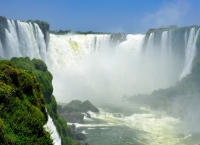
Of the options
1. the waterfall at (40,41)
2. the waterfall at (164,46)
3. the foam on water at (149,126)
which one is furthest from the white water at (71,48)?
the foam on water at (149,126)

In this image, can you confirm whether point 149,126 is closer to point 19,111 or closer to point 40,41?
point 19,111

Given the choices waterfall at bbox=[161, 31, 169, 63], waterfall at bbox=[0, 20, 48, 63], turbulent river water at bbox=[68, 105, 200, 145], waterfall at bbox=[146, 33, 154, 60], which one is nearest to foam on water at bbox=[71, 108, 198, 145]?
turbulent river water at bbox=[68, 105, 200, 145]

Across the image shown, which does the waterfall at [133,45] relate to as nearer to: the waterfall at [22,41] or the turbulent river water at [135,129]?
the waterfall at [22,41]

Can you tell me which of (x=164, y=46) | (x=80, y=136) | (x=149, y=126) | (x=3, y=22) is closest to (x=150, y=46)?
(x=164, y=46)

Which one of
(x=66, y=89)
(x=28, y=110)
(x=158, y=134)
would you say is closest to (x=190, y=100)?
(x=158, y=134)

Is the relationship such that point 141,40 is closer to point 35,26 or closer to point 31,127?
point 35,26
